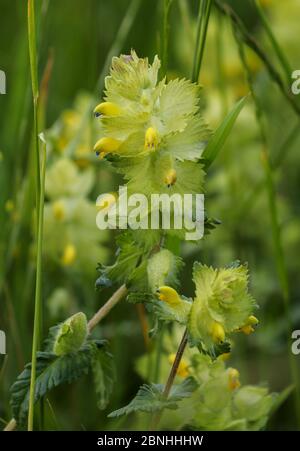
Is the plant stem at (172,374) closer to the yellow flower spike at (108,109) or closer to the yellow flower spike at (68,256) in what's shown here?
the yellow flower spike at (108,109)

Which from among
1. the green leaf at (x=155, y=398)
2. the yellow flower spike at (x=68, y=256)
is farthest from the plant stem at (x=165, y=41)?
the yellow flower spike at (x=68, y=256)

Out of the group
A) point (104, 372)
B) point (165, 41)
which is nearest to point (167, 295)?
point (104, 372)

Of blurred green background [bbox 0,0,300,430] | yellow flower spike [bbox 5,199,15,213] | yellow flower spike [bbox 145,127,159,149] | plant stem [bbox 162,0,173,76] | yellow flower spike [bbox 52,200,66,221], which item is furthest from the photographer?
yellow flower spike [bbox 52,200,66,221]

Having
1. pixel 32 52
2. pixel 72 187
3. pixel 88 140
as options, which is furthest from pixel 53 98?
pixel 32 52

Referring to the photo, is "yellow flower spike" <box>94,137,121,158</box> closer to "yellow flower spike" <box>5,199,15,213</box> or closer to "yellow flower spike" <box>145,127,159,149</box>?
"yellow flower spike" <box>145,127,159,149</box>

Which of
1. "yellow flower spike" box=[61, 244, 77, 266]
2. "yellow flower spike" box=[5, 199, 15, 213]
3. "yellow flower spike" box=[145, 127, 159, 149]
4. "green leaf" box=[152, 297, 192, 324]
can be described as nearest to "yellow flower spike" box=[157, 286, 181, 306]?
"green leaf" box=[152, 297, 192, 324]
